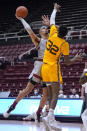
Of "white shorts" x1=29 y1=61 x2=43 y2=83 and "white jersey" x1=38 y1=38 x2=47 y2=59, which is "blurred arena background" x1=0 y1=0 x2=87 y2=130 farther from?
"white jersey" x1=38 y1=38 x2=47 y2=59

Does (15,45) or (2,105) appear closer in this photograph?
(2,105)

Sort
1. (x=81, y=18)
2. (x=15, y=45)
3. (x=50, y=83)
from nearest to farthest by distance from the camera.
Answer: (x=50, y=83), (x=15, y=45), (x=81, y=18)

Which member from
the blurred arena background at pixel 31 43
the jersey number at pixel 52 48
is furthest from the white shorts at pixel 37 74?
the blurred arena background at pixel 31 43

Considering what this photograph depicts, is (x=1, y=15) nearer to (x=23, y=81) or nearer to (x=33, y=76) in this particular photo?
(x=23, y=81)

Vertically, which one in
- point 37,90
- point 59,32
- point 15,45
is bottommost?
point 37,90

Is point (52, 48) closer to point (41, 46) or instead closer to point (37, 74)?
point (41, 46)

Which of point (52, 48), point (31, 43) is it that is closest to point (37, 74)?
point (52, 48)

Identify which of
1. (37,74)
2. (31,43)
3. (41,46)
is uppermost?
(41,46)

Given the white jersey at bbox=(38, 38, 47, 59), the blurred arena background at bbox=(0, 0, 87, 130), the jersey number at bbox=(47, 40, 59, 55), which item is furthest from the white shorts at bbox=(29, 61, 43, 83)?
the blurred arena background at bbox=(0, 0, 87, 130)

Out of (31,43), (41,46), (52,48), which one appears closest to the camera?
(52,48)

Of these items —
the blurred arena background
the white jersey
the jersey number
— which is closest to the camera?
the jersey number

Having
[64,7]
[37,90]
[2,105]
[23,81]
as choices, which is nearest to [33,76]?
[2,105]

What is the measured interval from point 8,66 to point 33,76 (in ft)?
36.7

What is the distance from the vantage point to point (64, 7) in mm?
21047
